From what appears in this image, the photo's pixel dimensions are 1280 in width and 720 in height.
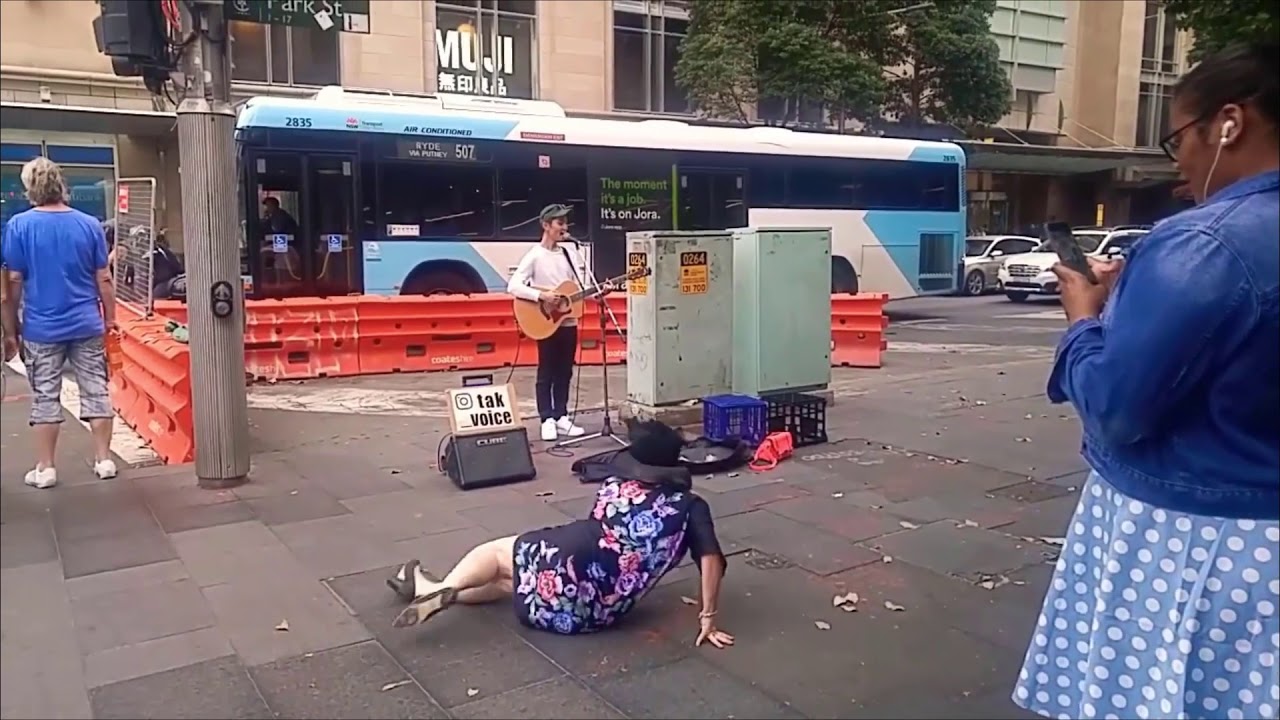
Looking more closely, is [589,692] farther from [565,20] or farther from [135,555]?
[565,20]

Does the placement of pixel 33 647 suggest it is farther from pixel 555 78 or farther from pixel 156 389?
pixel 555 78

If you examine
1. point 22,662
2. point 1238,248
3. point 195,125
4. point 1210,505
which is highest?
point 195,125

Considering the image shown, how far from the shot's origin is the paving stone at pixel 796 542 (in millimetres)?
5277

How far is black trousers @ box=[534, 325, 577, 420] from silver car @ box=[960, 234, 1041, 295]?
65.5 ft

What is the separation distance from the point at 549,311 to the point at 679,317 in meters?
1.14

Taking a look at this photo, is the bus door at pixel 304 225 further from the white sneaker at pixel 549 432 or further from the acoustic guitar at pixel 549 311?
the white sneaker at pixel 549 432

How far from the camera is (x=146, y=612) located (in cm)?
448

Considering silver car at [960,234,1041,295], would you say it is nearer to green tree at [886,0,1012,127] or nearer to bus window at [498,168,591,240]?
green tree at [886,0,1012,127]

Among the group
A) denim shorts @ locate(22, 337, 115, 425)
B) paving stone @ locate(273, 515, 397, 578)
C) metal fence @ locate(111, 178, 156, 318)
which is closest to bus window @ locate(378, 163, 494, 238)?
metal fence @ locate(111, 178, 156, 318)

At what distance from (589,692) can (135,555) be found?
2615 millimetres

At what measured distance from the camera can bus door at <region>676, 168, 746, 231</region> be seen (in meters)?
16.6

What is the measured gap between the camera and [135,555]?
514 centimetres

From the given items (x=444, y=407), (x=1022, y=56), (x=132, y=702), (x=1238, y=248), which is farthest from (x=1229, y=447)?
(x=1022, y=56)

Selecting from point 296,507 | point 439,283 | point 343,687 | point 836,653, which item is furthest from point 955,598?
point 439,283
